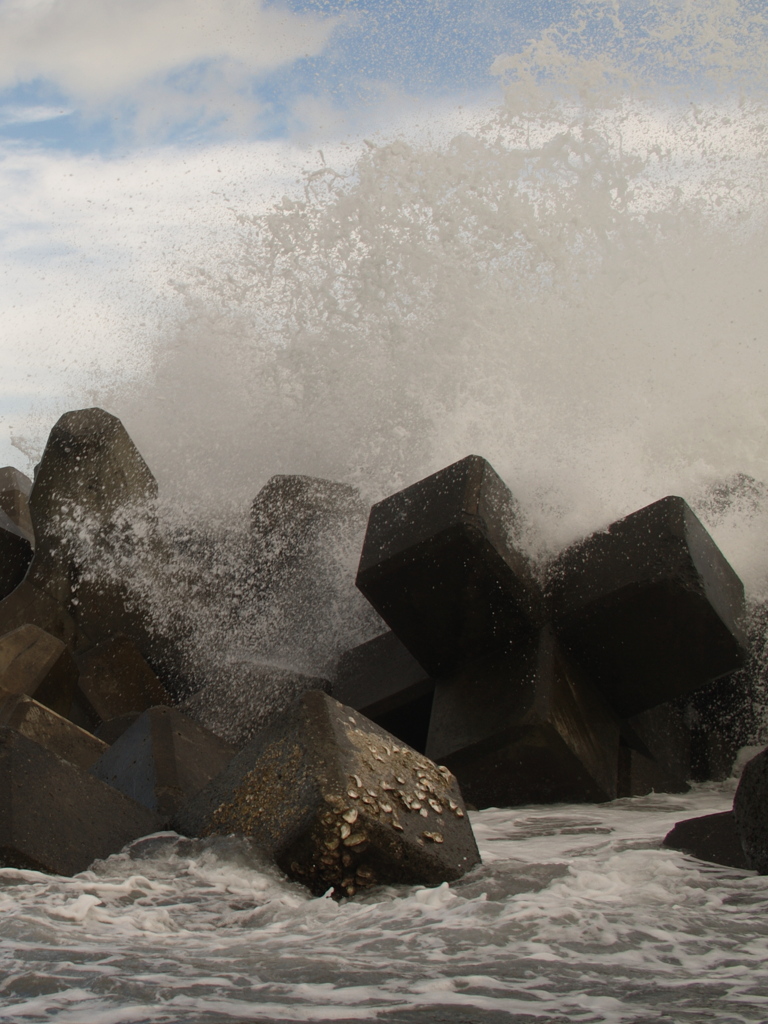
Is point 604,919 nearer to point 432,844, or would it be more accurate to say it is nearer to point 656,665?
point 432,844

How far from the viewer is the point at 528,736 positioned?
359 centimetres

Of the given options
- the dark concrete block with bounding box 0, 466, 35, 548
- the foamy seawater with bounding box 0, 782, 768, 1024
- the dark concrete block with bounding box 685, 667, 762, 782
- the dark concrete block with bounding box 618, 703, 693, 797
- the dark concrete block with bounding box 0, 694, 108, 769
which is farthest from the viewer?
the dark concrete block with bounding box 0, 466, 35, 548

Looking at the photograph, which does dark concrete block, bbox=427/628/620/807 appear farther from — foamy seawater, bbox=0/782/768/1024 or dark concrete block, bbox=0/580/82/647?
dark concrete block, bbox=0/580/82/647

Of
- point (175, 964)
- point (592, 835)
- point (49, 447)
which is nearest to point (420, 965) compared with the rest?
point (175, 964)

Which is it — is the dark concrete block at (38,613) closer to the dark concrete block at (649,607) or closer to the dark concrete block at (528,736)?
the dark concrete block at (528,736)

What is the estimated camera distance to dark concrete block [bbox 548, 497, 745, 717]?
365 cm

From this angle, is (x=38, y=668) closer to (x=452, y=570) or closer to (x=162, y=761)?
(x=162, y=761)

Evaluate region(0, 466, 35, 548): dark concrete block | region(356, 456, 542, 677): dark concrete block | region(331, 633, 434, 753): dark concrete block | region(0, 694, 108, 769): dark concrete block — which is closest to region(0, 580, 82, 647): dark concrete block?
region(0, 466, 35, 548): dark concrete block

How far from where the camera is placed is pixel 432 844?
249 cm

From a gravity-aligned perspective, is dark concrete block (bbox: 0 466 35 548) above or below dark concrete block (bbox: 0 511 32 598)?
above

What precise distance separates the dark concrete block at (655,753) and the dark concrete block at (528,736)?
0.12m

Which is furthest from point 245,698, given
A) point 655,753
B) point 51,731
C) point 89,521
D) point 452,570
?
point 655,753

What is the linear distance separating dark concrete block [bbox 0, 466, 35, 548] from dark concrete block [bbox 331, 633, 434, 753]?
110 inches

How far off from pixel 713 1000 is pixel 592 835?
153 cm
